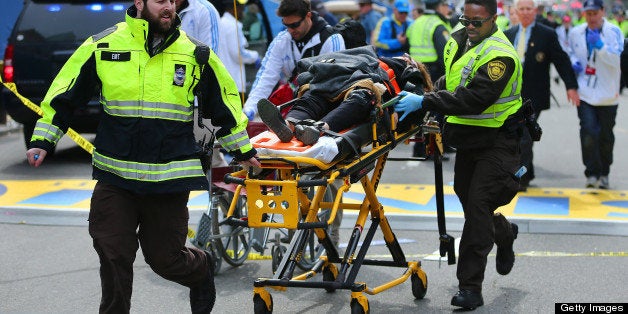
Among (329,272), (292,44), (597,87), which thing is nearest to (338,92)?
(329,272)

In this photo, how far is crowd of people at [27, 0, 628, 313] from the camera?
5.68 m

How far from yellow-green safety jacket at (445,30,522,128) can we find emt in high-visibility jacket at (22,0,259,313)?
73.6 inches

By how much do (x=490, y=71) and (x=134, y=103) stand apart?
229 centimetres

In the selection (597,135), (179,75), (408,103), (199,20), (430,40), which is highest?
(179,75)

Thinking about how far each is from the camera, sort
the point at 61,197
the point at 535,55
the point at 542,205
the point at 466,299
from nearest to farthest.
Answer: the point at 466,299 → the point at 542,205 → the point at 61,197 → the point at 535,55

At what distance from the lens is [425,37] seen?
46.1ft

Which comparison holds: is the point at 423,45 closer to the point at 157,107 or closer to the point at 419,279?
the point at 419,279

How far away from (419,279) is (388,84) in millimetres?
1257

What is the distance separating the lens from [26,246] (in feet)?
29.4

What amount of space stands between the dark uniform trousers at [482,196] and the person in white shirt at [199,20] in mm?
2358

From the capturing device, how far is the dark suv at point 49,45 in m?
12.8

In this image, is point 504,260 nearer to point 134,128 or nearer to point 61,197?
point 134,128

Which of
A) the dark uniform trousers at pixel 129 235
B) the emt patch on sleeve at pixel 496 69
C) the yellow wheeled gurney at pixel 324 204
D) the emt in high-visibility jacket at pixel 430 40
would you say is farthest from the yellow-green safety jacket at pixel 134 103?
the emt in high-visibility jacket at pixel 430 40

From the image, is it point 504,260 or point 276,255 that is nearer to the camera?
point 504,260
